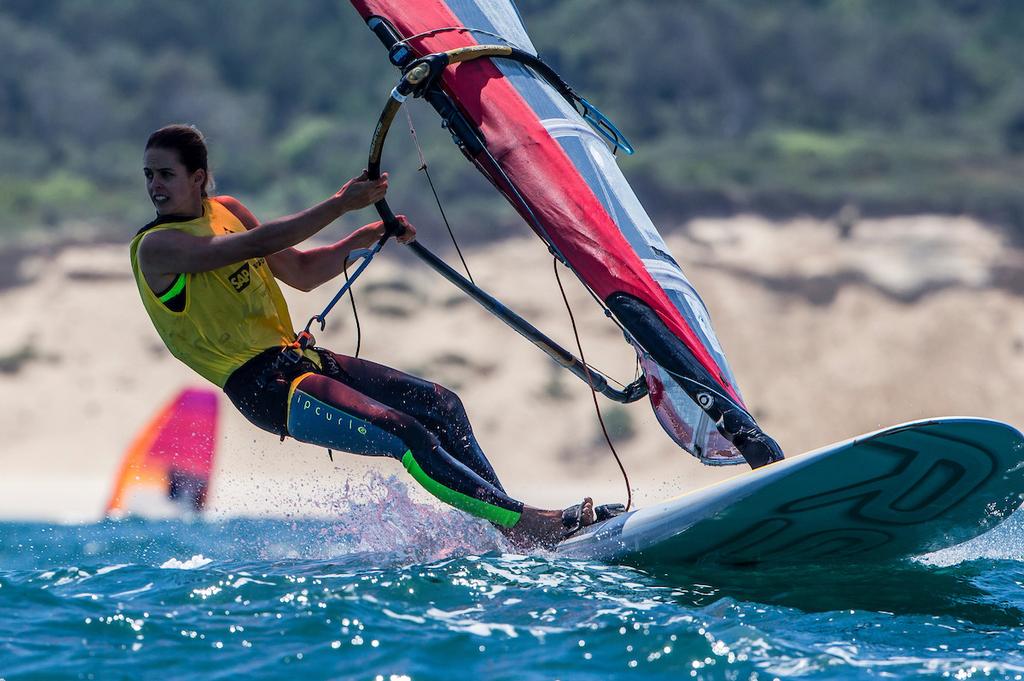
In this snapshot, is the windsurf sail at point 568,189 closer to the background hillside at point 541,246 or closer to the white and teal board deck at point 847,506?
the white and teal board deck at point 847,506

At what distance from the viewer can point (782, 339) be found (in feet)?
55.8

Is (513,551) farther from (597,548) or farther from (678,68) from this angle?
(678,68)

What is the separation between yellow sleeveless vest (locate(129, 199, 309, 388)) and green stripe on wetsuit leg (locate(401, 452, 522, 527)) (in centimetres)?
75

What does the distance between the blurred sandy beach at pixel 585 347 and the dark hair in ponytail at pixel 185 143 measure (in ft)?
32.5

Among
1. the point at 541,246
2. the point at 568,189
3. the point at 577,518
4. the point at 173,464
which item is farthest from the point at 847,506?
the point at 541,246

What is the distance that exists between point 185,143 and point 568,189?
5.01 ft

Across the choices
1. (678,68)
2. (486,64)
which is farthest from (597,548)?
(678,68)

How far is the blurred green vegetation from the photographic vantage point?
64.8 ft

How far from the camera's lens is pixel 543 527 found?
15.6 ft

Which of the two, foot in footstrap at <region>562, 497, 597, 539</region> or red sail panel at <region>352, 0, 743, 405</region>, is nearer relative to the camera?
foot in footstrap at <region>562, 497, 597, 539</region>

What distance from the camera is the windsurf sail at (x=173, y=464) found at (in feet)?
35.3

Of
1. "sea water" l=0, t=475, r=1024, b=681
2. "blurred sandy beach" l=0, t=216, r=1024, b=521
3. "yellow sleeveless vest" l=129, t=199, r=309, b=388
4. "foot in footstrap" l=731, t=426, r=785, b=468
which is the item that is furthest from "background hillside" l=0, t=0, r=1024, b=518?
"foot in footstrap" l=731, t=426, r=785, b=468

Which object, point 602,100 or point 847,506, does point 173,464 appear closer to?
point 847,506

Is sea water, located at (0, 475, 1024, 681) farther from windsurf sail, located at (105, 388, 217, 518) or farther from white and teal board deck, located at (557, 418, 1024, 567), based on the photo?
windsurf sail, located at (105, 388, 217, 518)
